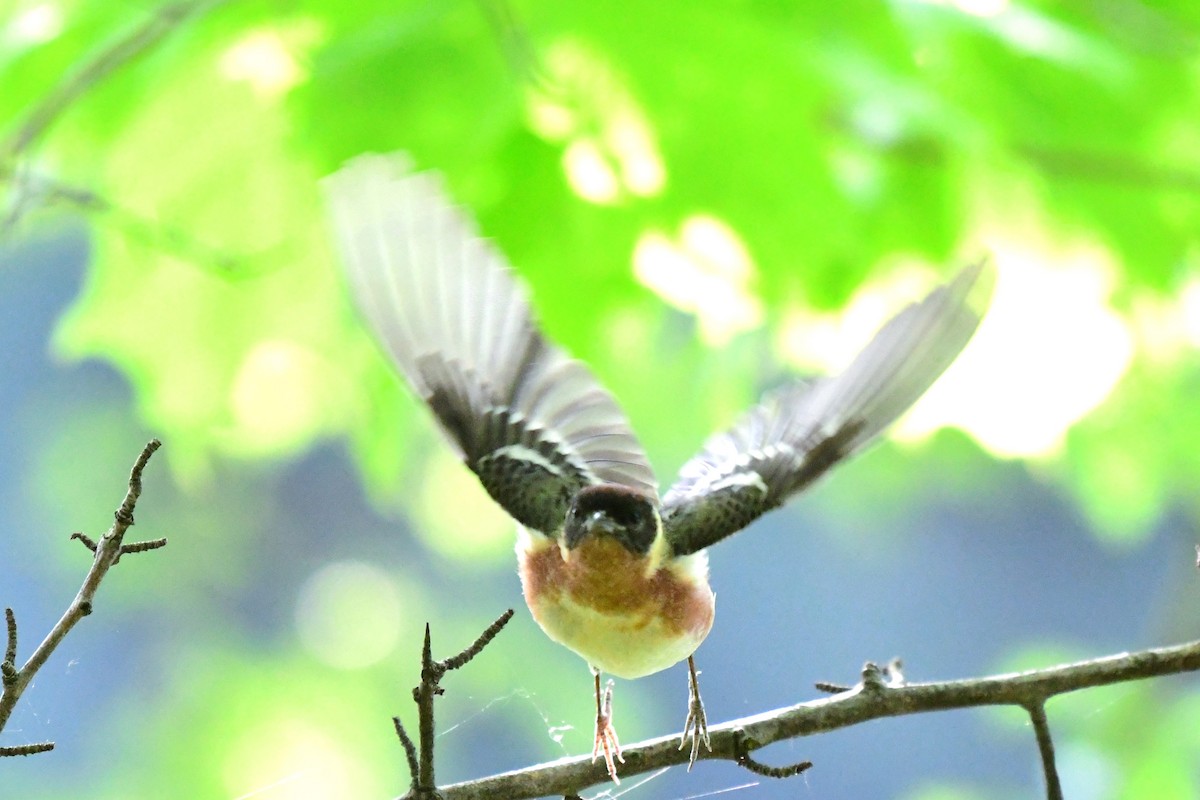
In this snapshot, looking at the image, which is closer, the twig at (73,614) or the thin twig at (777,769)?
the twig at (73,614)

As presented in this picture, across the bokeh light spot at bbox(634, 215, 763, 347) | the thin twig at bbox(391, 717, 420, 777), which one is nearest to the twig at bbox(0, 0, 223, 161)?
the bokeh light spot at bbox(634, 215, 763, 347)

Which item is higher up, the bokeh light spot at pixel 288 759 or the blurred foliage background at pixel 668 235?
the blurred foliage background at pixel 668 235

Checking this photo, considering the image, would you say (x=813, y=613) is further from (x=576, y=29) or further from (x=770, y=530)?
(x=576, y=29)

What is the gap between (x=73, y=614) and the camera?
412 millimetres

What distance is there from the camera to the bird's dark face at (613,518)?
1.95ft

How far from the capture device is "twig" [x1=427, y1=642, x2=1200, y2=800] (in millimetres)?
529

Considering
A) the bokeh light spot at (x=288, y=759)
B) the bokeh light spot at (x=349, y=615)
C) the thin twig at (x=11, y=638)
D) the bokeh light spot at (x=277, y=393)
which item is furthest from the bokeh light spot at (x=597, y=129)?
the bokeh light spot at (x=349, y=615)

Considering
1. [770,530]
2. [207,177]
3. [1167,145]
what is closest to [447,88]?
[207,177]

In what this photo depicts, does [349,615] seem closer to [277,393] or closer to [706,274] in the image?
[277,393]

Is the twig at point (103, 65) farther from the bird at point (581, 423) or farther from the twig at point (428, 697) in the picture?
the twig at point (428, 697)

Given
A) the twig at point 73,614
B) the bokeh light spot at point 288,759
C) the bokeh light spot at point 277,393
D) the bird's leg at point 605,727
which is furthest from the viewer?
the bokeh light spot at point 288,759

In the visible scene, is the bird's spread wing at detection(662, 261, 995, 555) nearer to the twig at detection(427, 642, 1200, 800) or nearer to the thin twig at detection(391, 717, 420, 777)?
the twig at detection(427, 642, 1200, 800)

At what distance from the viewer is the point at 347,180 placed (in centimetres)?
62

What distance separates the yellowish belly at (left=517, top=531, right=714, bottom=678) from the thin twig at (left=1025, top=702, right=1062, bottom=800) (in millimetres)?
163
